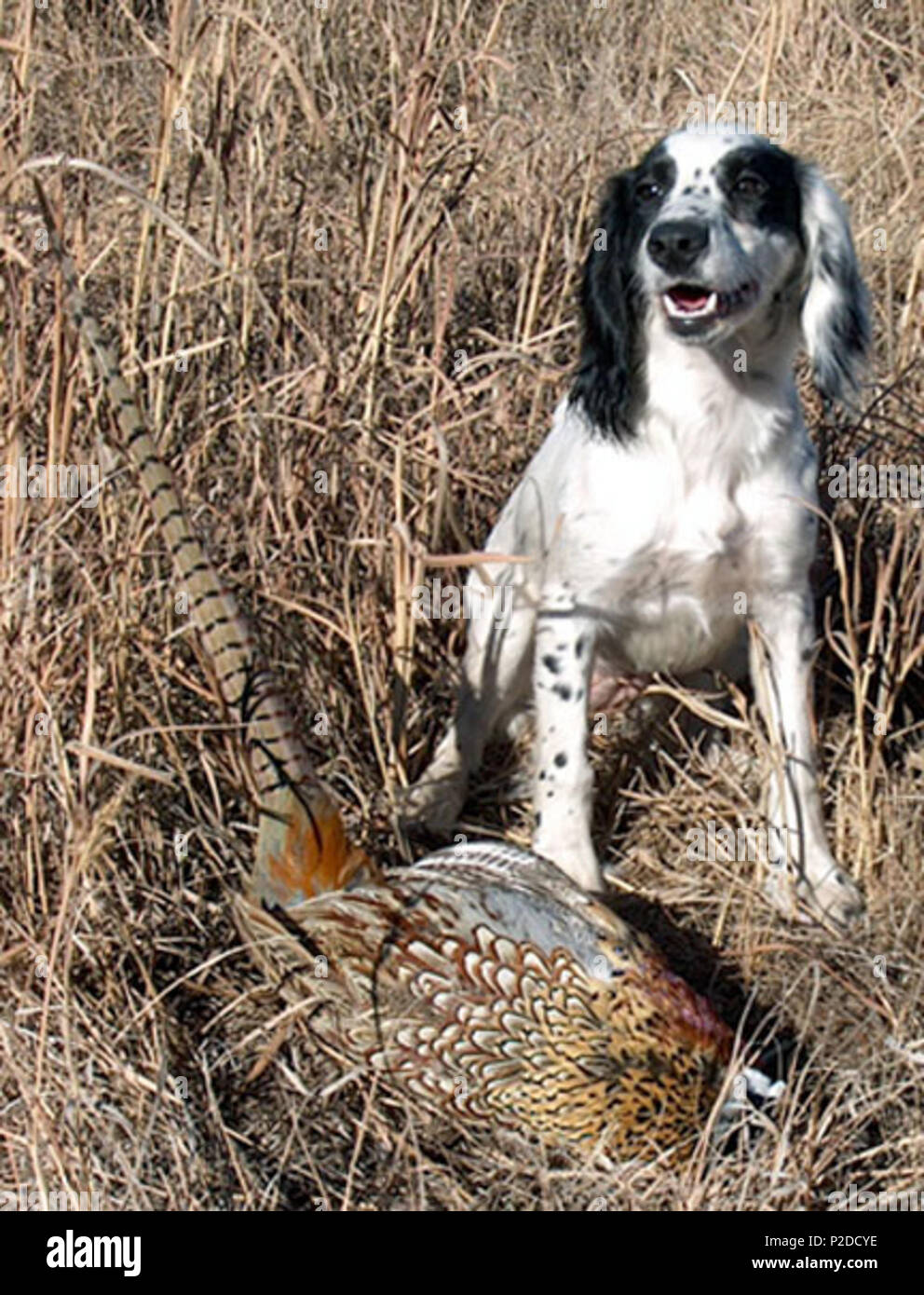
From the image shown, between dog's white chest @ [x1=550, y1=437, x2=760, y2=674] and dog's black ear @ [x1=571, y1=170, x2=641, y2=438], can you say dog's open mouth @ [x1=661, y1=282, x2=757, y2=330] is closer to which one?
dog's black ear @ [x1=571, y1=170, x2=641, y2=438]

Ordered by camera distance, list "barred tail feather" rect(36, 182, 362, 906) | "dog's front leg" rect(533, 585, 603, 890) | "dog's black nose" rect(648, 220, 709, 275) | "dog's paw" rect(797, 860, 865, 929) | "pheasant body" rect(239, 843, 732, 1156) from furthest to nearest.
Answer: "dog's front leg" rect(533, 585, 603, 890) < "dog's paw" rect(797, 860, 865, 929) < "dog's black nose" rect(648, 220, 709, 275) < "barred tail feather" rect(36, 182, 362, 906) < "pheasant body" rect(239, 843, 732, 1156)

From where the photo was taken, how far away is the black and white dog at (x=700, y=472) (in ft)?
10.7

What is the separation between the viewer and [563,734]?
11.1 ft

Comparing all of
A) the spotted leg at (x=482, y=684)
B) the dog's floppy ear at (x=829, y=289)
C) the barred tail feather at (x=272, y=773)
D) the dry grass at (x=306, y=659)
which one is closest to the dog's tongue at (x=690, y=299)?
the dog's floppy ear at (x=829, y=289)

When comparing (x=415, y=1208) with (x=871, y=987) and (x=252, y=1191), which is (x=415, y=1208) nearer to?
(x=252, y=1191)

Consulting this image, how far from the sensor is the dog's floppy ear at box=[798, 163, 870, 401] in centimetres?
330

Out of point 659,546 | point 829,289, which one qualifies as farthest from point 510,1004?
point 829,289

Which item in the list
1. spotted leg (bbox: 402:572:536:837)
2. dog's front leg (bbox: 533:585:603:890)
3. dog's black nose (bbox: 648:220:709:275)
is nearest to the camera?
dog's black nose (bbox: 648:220:709:275)

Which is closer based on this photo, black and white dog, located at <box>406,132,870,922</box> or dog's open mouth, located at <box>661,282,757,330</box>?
dog's open mouth, located at <box>661,282,757,330</box>

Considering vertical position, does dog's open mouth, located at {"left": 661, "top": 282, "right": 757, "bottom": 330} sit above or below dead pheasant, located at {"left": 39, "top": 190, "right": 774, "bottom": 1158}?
above

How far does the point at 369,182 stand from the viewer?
4344mm

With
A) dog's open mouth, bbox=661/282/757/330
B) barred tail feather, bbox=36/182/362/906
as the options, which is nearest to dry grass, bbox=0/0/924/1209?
barred tail feather, bbox=36/182/362/906

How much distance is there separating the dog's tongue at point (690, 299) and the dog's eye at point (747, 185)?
23 cm

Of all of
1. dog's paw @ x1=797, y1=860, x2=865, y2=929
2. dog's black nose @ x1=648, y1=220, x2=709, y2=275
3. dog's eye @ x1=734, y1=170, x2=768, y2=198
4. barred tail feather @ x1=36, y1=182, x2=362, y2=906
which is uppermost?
dog's eye @ x1=734, y1=170, x2=768, y2=198
